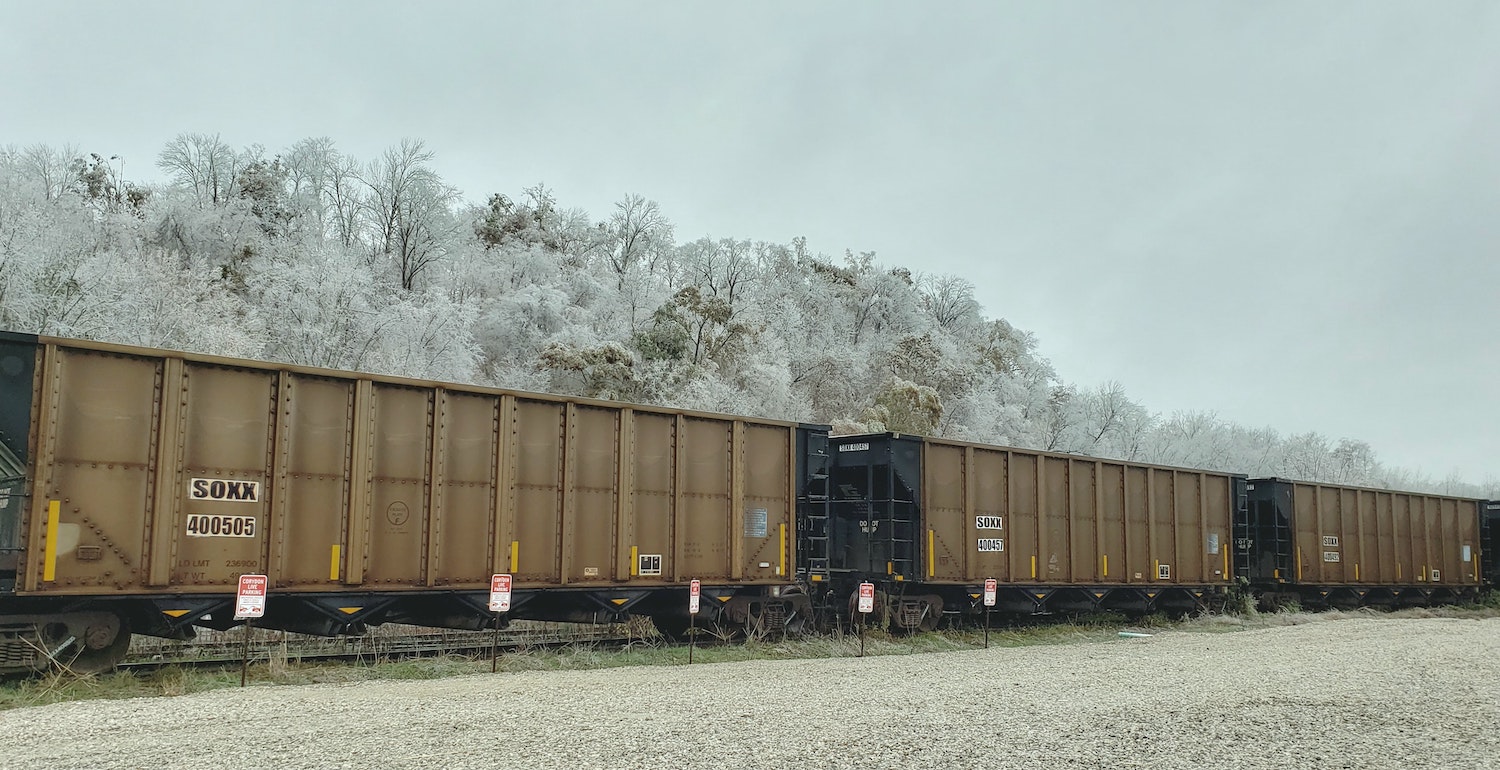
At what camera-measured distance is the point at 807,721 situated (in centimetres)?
913

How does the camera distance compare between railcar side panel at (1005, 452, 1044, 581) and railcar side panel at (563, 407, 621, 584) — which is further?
railcar side panel at (1005, 452, 1044, 581)

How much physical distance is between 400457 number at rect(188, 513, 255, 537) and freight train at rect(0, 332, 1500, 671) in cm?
2

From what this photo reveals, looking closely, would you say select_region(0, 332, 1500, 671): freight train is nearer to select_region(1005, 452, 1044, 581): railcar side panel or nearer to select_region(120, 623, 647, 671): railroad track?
select_region(1005, 452, 1044, 581): railcar side panel

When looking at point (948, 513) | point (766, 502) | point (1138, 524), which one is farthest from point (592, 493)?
point (1138, 524)

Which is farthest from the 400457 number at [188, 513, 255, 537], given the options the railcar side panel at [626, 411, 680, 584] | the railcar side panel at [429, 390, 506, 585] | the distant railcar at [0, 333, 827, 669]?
the railcar side panel at [626, 411, 680, 584]

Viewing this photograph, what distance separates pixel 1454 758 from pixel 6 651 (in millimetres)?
12813

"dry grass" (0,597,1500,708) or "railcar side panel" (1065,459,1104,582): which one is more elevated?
"railcar side panel" (1065,459,1104,582)

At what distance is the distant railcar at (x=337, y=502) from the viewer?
33.4 feet

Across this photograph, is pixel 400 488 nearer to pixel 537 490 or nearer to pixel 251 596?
pixel 537 490

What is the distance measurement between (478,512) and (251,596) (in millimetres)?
3006

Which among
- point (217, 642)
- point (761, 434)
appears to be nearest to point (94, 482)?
point (217, 642)

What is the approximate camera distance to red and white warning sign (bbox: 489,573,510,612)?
1260 cm

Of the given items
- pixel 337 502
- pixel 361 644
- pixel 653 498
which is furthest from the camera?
pixel 653 498

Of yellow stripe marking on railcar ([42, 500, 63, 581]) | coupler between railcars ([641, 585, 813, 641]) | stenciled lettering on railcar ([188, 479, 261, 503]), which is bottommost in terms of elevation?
coupler between railcars ([641, 585, 813, 641])
